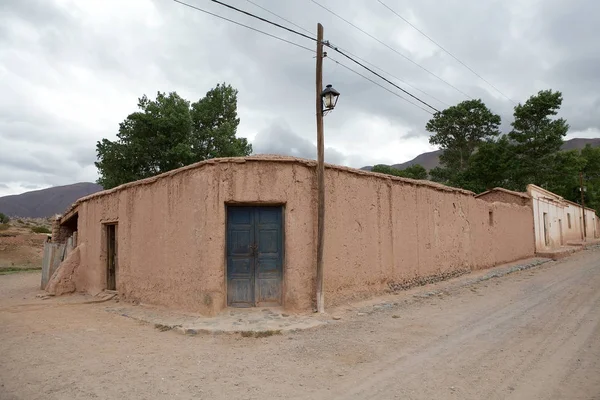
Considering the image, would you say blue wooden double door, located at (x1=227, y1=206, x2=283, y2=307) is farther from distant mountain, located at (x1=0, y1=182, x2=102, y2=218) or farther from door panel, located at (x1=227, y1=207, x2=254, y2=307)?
distant mountain, located at (x1=0, y1=182, x2=102, y2=218)

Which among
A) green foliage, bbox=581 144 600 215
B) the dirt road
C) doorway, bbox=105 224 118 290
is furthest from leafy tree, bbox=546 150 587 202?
doorway, bbox=105 224 118 290

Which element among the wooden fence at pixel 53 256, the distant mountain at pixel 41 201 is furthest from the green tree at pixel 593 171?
the distant mountain at pixel 41 201

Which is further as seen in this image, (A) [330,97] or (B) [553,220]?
(B) [553,220]

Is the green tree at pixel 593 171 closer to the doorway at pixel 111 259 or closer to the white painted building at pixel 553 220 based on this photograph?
the white painted building at pixel 553 220

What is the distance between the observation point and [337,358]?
197 inches

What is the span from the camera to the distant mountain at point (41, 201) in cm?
10769

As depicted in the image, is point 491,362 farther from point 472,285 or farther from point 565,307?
point 472,285

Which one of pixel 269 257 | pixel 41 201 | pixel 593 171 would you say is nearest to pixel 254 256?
pixel 269 257

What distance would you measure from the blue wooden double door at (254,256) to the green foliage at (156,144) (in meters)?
13.8

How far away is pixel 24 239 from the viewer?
28.2 m

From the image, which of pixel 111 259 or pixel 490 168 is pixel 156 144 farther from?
pixel 490 168

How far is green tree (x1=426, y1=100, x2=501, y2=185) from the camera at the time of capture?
31.4 meters

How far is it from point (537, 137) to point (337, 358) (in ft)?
92.0

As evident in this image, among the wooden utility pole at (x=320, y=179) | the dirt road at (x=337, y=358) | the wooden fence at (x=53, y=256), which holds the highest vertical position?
the wooden utility pole at (x=320, y=179)
